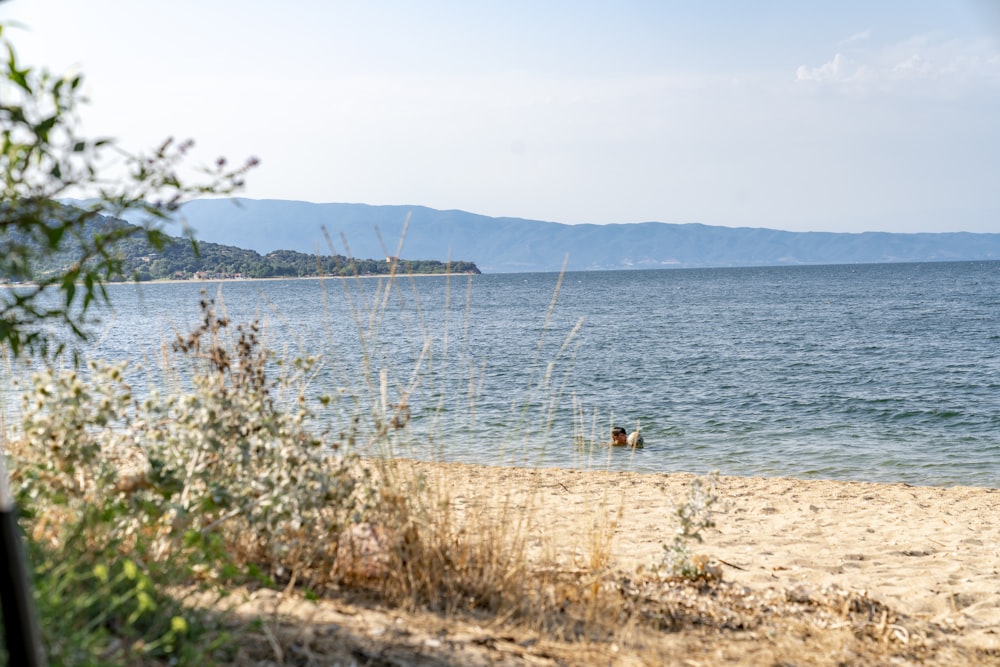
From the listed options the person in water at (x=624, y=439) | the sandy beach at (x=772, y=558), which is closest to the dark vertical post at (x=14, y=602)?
the sandy beach at (x=772, y=558)

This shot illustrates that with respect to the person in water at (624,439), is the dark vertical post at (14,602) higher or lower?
higher

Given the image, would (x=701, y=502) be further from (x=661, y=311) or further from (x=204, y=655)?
(x=661, y=311)

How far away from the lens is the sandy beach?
11.8 ft

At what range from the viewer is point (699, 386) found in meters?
20.9

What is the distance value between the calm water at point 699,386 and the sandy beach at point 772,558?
0.74 m

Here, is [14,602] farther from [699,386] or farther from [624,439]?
[699,386]

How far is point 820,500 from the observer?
30.8ft

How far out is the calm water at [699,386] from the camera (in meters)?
11.7

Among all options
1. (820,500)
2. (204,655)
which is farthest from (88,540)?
(820,500)

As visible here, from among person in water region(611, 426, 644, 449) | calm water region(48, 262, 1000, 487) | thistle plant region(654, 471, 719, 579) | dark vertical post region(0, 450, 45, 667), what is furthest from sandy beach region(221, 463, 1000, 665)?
person in water region(611, 426, 644, 449)

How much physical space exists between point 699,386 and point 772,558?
575 inches

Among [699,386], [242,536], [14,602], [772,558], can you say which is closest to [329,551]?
[242,536]

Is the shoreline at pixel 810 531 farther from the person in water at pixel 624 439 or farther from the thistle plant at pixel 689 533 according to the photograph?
the person in water at pixel 624 439

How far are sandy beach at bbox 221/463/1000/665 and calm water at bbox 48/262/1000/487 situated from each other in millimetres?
740
